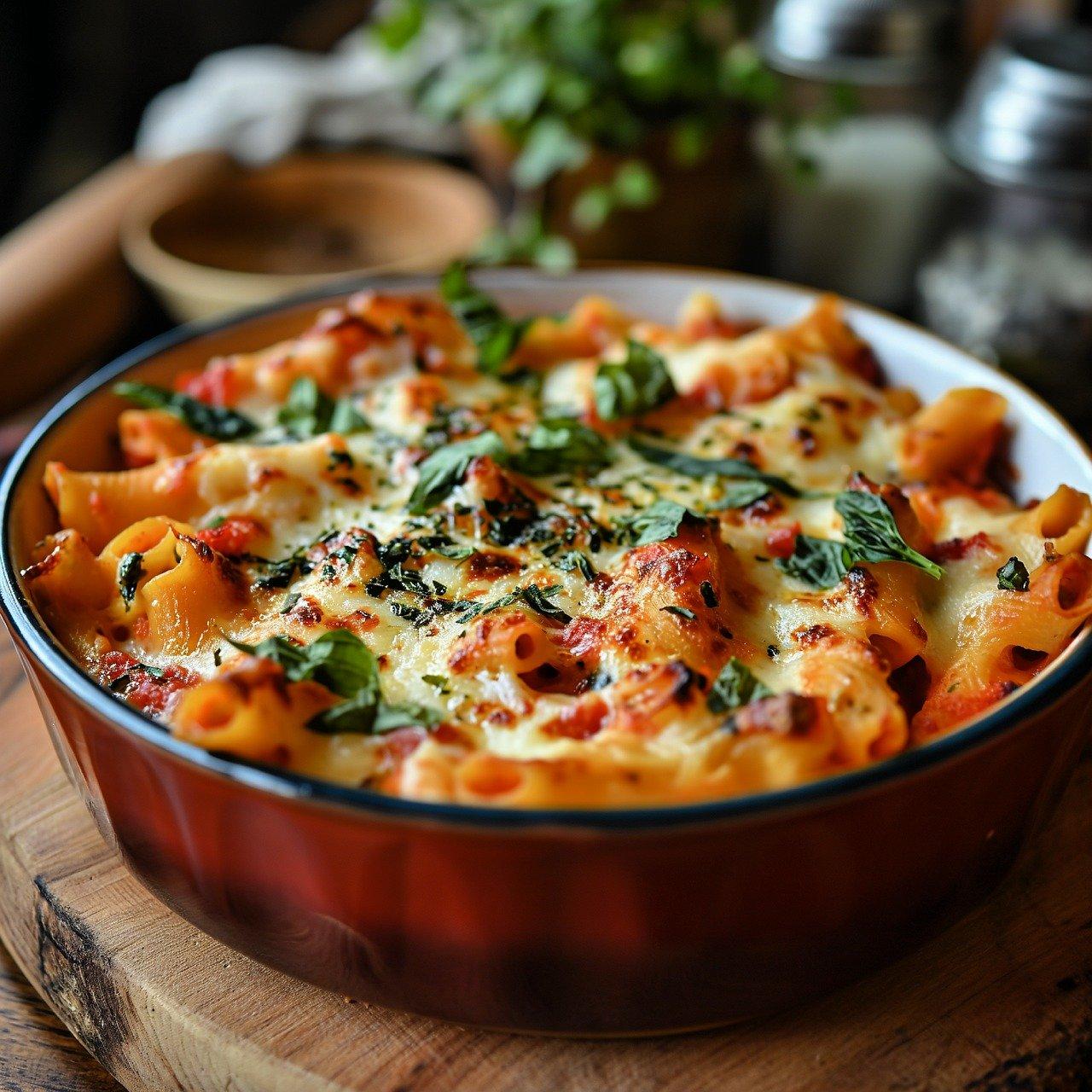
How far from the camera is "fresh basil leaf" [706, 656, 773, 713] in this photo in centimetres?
167

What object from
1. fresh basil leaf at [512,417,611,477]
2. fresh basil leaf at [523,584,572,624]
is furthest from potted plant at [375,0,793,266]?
fresh basil leaf at [523,584,572,624]

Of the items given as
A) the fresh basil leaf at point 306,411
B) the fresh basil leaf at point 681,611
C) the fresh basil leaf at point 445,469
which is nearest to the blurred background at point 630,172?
the fresh basil leaf at point 306,411

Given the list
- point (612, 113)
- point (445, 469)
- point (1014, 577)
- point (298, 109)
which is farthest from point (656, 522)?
point (298, 109)

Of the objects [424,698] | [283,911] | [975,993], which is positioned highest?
[424,698]

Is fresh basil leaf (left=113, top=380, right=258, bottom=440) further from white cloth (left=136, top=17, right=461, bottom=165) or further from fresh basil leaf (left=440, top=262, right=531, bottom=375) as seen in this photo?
white cloth (left=136, top=17, right=461, bottom=165)

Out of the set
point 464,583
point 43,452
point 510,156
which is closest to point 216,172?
point 510,156

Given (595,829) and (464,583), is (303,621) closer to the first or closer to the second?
(464,583)

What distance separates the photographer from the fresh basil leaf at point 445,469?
212 centimetres

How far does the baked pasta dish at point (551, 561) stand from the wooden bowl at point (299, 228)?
1051 mm

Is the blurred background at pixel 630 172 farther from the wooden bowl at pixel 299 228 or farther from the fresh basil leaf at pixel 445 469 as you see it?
the fresh basil leaf at pixel 445 469

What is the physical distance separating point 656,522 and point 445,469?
1.24ft

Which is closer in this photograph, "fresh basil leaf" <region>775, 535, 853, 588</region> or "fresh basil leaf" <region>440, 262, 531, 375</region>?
"fresh basil leaf" <region>775, 535, 853, 588</region>

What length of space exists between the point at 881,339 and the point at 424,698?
1413mm

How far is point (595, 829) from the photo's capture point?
1332 mm
